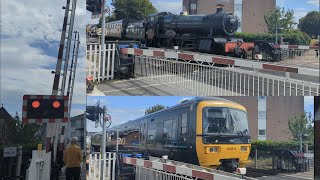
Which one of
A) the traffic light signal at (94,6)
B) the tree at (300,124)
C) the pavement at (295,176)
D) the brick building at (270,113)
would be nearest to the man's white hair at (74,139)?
the traffic light signal at (94,6)

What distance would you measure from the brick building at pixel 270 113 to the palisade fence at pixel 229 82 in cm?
4

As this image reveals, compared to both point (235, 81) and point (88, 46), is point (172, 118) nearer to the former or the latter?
point (235, 81)

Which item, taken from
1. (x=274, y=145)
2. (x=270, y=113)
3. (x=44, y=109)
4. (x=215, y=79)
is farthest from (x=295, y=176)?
(x=44, y=109)

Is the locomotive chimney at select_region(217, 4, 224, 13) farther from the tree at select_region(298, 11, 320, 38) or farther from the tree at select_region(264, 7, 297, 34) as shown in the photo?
the tree at select_region(298, 11, 320, 38)

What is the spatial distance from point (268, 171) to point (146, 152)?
87 cm

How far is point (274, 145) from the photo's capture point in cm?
313

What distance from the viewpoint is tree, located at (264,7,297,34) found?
3164 millimetres

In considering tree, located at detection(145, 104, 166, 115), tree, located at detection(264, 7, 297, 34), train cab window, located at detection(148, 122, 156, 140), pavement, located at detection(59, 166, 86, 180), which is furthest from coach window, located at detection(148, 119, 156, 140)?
tree, located at detection(264, 7, 297, 34)

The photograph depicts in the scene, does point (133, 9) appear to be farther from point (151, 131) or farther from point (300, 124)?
point (300, 124)

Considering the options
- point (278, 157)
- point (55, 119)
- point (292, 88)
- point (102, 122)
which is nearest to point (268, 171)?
point (278, 157)

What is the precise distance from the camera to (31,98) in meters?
2.81

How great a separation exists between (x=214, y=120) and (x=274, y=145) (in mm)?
472

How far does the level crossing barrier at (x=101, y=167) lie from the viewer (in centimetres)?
314

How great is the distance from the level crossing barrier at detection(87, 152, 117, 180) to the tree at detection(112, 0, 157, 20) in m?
0.99
